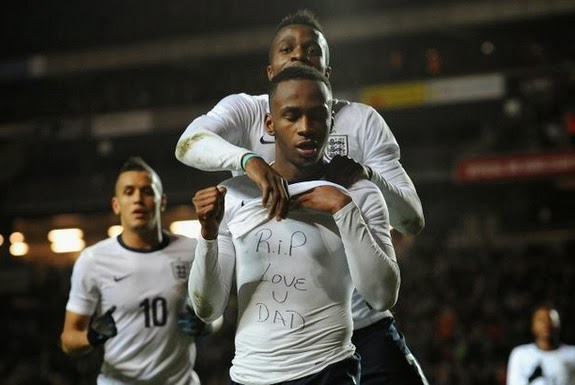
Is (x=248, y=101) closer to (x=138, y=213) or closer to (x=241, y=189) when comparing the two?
(x=241, y=189)

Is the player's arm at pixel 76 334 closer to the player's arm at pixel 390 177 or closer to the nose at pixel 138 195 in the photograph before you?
the nose at pixel 138 195

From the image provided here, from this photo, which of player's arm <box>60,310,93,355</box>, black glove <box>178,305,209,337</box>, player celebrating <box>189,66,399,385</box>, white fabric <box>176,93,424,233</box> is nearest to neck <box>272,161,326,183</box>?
player celebrating <box>189,66,399,385</box>

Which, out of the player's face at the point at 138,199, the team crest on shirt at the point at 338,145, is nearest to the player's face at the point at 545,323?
the player's face at the point at 138,199

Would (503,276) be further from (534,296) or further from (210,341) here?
(210,341)

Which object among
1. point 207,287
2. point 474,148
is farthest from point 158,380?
point 474,148

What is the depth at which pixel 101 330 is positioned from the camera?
5.15 metres

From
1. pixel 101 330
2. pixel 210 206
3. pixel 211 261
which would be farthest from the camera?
pixel 101 330

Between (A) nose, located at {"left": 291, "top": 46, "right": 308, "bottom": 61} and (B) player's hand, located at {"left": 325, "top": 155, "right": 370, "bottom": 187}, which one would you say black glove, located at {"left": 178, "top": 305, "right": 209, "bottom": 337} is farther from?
(B) player's hand, located at {"left": 325, "top": 155, "right": 370, "bottom": 187}

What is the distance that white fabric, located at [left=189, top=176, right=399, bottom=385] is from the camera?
9.91 feet

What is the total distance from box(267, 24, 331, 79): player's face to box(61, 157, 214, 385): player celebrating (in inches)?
67.6

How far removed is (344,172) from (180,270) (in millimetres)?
2457

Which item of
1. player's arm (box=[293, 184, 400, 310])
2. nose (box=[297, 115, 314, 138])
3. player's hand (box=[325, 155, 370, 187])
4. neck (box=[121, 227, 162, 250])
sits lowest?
player's arm (box=[293, 184, 400, 310])

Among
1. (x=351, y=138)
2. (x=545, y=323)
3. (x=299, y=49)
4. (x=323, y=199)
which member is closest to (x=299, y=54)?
(x=299, y=49)

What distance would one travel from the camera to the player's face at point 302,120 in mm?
3113
